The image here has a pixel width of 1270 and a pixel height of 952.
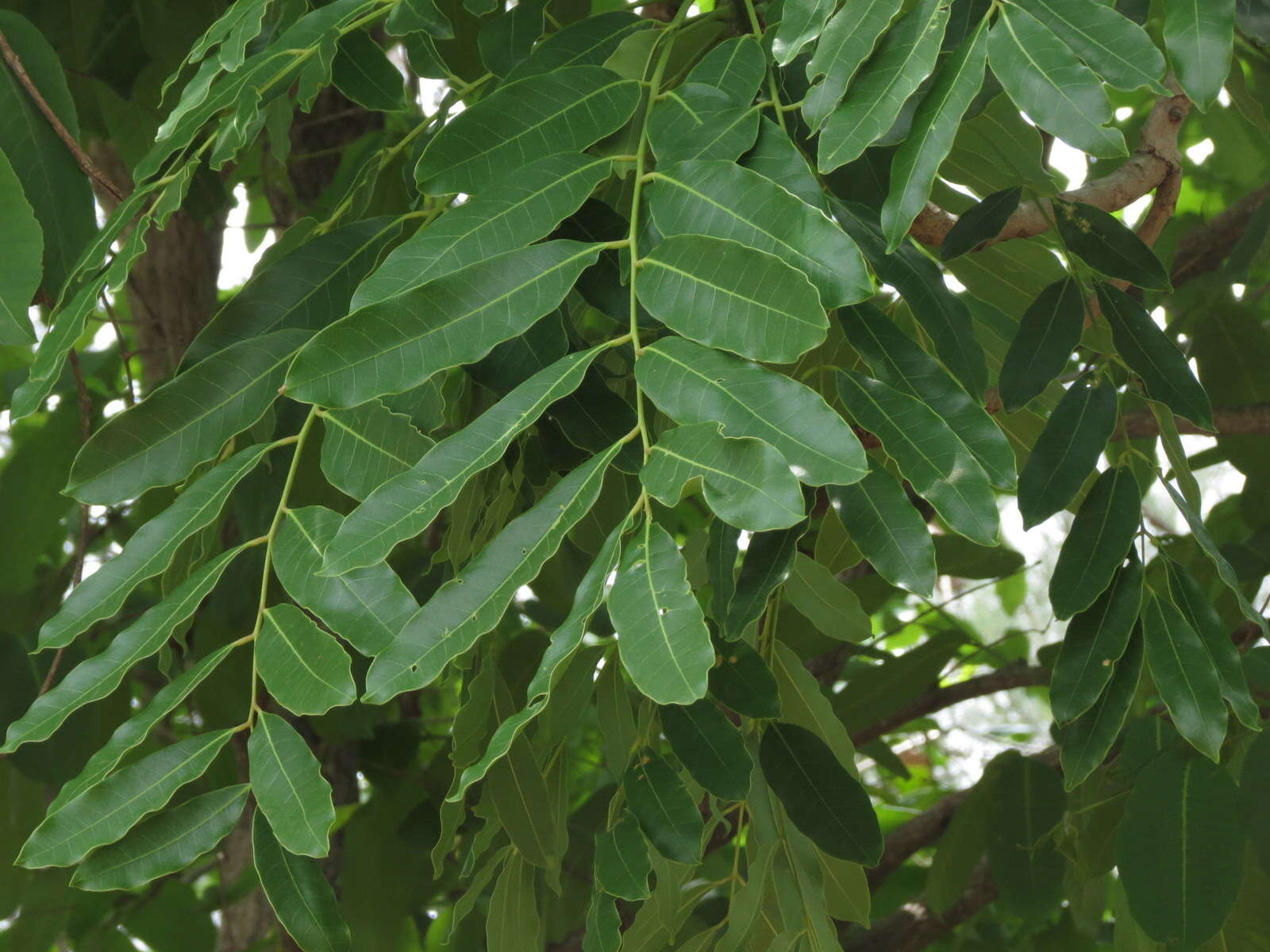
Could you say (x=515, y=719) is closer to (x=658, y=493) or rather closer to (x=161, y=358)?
(x=658, y=493)

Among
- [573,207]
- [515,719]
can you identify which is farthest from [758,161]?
[515,719]

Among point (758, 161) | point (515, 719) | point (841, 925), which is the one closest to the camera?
point (515, 719)

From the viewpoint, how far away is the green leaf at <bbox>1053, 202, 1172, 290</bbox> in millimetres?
547

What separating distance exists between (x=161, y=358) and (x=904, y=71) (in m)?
0.98

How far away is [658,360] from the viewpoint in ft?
1.22

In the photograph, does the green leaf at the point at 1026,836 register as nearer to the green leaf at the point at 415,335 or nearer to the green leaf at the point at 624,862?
the green leaf at the point at 624,862

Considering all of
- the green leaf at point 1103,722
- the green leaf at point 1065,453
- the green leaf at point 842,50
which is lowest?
the green leaf at point 1103,722

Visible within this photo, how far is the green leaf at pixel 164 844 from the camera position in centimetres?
39

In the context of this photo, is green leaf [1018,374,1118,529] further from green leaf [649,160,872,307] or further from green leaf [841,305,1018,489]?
green leaf [649,160,872,307]

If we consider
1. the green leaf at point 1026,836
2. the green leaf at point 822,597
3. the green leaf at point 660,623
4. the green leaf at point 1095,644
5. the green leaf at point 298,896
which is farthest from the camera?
the green leaf at point 1026,836

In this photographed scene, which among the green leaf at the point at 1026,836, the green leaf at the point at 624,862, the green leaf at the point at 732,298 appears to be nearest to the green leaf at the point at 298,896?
the green leaf at the point at 624,862

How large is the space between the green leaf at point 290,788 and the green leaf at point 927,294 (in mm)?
265

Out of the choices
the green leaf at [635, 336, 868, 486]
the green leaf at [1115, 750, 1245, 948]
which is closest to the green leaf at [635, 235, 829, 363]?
the green leaf at [635, 336, 868, 486]

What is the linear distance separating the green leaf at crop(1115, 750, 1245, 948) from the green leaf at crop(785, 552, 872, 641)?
161 millimetres
